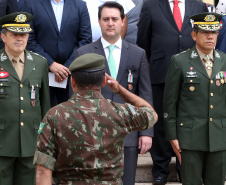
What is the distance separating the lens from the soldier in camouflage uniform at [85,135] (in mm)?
3295

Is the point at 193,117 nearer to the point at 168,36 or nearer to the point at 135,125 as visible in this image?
the point at 168,36

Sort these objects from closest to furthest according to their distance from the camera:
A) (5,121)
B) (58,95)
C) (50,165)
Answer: (50,165)
(5,121)
(58,95)

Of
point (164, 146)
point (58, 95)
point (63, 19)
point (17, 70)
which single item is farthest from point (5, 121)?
point (164, 146)

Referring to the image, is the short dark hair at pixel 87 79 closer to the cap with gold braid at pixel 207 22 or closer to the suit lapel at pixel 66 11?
the cap with gold braid at pixel 207 22

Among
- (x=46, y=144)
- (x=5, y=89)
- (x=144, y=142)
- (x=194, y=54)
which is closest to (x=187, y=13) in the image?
(x=194, y=54)

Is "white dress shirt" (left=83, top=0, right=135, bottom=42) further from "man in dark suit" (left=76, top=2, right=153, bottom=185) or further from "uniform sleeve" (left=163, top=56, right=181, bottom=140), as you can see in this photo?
"uniform sleeve" (left=163, top=56, right=181, bottom=140)

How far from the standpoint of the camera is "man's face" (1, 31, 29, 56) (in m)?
5.19

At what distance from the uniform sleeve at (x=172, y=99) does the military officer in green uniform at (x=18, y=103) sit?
46.4 inches

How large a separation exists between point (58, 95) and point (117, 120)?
272 cm

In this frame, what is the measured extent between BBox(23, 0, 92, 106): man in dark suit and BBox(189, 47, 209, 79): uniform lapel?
49.9 inches

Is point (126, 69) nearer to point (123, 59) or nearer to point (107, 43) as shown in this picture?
point (123, 59)

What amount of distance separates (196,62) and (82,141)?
232 centimetres

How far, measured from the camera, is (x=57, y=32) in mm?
6059

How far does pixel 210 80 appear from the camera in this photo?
5.27 m
